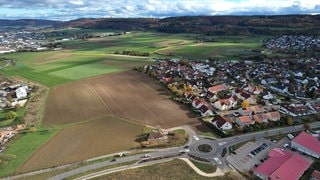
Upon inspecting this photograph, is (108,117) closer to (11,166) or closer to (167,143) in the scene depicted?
(167,143)

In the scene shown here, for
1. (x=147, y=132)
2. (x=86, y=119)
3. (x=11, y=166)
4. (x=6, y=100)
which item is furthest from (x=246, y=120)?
(x=6, y=100)

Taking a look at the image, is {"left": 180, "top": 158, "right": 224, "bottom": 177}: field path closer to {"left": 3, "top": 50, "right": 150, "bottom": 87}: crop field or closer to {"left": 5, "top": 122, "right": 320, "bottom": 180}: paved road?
{"left": 5, "top": 122, "right": 320, "bottom": 180}: paved road

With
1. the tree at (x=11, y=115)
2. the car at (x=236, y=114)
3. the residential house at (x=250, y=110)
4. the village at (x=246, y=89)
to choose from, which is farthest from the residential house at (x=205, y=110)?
the tree at (x=11, y=115)

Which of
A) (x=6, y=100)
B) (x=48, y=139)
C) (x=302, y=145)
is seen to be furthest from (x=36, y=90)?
(x=302, y=145)

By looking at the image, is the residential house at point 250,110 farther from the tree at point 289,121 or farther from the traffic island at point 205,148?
the traffic island at point 205,148

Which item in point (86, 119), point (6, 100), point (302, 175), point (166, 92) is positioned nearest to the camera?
point (302, 175)

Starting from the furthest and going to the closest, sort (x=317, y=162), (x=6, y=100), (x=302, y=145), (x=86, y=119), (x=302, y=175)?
1. (x=6, y=100)
2. (x=86, y=119)
3. (x=302, y=145)
4. (x=317, y=162)
5. (x=302, y=175)

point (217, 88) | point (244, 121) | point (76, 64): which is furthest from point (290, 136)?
point (76, 64)

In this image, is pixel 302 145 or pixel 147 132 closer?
pixel 302 145

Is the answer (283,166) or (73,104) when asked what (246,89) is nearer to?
(283,166)
